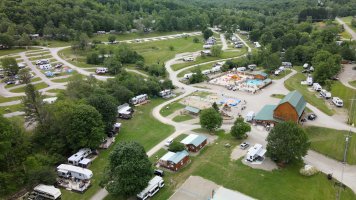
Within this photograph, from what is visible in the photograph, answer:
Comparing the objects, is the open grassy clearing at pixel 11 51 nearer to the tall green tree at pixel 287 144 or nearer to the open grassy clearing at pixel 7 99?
the open grassy clearing at pixel 7 99

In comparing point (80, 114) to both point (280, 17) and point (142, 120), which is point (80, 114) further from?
point (280, 17)

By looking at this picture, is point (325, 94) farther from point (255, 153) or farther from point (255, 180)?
point (255, 180)

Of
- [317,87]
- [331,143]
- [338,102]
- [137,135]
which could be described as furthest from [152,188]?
[317,87]

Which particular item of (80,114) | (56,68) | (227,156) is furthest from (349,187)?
(56,68)

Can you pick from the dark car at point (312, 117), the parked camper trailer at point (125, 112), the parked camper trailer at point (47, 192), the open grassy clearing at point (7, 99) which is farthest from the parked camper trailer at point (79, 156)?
the dark car at point (312, 117)

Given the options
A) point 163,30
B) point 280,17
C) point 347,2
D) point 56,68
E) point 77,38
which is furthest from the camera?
point 347,2

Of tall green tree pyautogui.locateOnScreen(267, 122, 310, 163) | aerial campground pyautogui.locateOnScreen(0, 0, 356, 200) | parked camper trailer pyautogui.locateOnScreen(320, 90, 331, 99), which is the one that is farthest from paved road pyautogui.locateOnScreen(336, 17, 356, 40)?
tall green tree pyautogui.locateOnScreen(267, 122, 310, 163)

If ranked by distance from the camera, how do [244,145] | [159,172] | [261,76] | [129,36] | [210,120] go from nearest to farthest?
1. [159,172]
2. [244,145]
3. [210,120]
4. [261,76]
5. [129,36]
